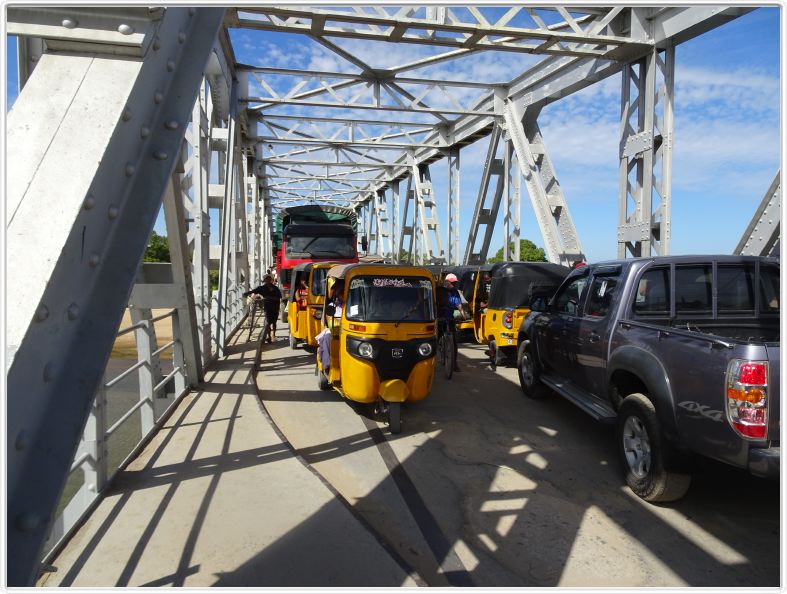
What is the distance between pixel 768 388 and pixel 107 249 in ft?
12.8

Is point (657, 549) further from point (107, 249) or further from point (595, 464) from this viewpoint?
point (107, 249)

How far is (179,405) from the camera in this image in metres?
6.62

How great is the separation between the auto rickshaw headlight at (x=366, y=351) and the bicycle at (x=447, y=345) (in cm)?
311

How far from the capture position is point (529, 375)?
7.68 metres

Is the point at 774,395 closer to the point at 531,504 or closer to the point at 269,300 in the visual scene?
the point at 531,504

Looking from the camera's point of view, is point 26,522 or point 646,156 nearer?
point 26,522

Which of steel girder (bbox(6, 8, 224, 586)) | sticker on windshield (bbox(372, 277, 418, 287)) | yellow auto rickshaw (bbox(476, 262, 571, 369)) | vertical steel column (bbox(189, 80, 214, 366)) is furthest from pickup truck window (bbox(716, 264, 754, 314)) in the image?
vertical steel column (bbox(189, 80, 214, 366))

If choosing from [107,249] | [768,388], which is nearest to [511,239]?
[768,388]

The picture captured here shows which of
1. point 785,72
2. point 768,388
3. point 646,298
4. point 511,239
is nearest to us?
point 785,72

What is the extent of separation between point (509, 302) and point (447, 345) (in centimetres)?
172

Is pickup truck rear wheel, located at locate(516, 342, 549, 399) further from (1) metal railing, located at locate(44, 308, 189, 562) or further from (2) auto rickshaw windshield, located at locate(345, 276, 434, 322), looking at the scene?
Answer: (1) metal railing, located at locate(44, 308, 189, 562)

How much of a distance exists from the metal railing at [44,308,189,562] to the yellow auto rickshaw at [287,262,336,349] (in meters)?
3.00

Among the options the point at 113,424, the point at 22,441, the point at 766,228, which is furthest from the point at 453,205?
the point at 22,441

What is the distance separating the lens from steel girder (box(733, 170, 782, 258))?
7.27 m
